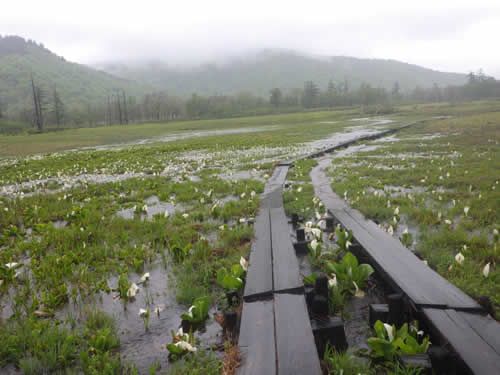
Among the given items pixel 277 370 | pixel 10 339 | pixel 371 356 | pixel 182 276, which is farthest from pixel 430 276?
pixel 10 339

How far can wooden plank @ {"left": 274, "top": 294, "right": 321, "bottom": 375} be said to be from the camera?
7.04 ft

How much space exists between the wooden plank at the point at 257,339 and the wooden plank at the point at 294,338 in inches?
2.4

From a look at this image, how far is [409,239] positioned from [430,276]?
5.40ft

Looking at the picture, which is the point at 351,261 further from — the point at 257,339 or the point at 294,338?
the point at 257,339

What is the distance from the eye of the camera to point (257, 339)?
98.5 inches

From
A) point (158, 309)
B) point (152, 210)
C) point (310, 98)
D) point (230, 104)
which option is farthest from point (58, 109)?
point (158, 309)

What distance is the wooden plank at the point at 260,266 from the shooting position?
3191mm

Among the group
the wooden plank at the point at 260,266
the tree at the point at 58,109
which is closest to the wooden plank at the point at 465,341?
the wooden plank at the point at 260,266

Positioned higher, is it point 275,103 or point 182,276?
point 275,103

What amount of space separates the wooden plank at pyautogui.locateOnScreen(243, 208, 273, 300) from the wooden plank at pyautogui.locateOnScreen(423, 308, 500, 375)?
154cm

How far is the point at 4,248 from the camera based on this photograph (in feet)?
17.0

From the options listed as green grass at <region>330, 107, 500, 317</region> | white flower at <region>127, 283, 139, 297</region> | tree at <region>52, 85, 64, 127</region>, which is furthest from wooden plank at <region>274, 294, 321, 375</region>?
tree at <region>52, 85, 64, 127</region>

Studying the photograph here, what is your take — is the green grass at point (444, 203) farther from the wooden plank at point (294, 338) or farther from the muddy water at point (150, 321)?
the muddy water at point (150, 321)

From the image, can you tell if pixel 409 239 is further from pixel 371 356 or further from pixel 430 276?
pixel 371 356
